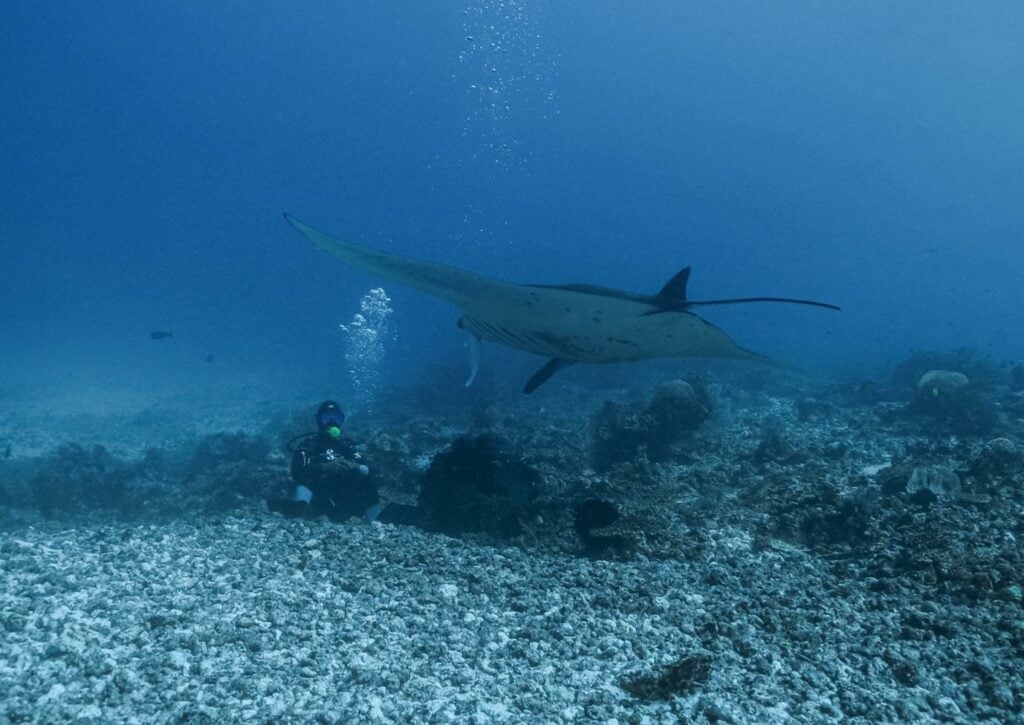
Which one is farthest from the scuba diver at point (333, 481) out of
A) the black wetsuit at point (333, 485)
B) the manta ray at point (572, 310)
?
the manta ray at point (572, 310)

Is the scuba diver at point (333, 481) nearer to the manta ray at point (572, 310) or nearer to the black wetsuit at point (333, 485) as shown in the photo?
the black wetsuit at point (333, 485)

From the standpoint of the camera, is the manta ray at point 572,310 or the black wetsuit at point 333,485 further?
the black wetsuit at point 333,485

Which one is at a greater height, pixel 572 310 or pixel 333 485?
pixel 572 310

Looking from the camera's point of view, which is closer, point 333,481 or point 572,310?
point 572,310

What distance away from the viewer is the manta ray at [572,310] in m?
4.42

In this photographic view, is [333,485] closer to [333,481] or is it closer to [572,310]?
[333,481]

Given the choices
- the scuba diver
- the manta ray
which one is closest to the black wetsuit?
the scuba diver

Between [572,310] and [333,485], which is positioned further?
[333,485]

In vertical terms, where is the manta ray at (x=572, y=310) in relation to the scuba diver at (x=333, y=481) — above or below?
above

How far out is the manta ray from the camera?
442 centimetres

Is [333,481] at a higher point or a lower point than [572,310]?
lower

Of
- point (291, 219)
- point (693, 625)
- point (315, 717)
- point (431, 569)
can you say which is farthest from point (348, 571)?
point (291, 219)

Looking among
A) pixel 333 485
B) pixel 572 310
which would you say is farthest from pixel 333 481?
pixel 572 310

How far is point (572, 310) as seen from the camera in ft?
15.0
